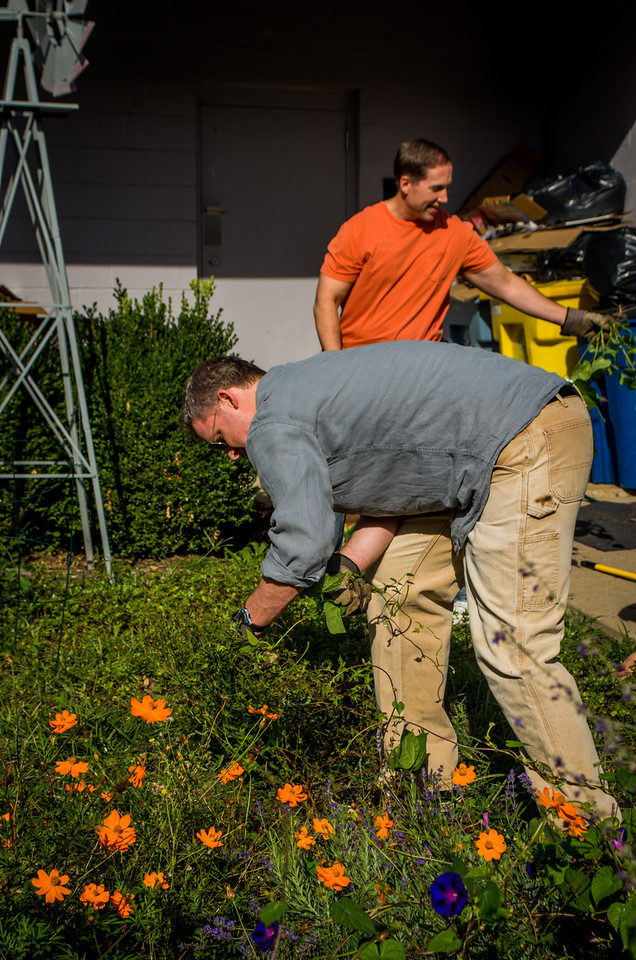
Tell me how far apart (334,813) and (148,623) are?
1.76 metres

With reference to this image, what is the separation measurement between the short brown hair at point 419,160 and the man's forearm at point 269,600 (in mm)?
2214

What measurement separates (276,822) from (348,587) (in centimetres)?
61

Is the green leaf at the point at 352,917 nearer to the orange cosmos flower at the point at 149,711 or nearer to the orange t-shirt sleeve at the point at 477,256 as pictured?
the orange cosmos flower at the point at 149,711

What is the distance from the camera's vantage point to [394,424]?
211 centimetres

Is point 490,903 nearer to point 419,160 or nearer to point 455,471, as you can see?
point 455,471

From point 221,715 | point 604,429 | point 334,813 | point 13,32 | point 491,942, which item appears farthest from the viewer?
point 13,32

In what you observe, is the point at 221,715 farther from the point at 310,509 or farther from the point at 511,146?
the point at 511,146

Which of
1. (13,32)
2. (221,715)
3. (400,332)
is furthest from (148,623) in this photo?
(13,32)

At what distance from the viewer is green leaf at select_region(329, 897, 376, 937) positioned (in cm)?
137

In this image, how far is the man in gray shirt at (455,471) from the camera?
199 centimetres

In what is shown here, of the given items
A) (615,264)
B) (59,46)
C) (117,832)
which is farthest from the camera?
(615,264)

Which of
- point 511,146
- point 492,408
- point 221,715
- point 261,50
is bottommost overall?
point 221,715

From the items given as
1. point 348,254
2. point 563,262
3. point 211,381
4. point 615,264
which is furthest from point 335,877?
point 563,262

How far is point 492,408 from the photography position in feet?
6.89
